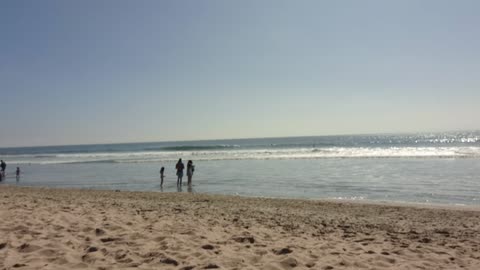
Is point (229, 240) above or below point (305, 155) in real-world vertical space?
above

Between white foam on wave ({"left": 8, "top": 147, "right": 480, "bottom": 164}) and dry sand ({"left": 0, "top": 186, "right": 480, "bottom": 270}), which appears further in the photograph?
white foam on wave ({"left": 8, "top": 147, "right": 480, "bottom": 164})

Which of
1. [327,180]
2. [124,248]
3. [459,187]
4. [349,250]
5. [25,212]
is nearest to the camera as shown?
[124,248]

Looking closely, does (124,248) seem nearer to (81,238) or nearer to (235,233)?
(81,238)

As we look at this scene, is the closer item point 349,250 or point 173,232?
point 349,250

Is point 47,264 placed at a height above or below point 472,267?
above

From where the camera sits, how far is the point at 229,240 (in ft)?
22.6

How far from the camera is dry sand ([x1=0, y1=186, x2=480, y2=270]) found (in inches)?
216

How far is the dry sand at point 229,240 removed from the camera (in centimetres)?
549

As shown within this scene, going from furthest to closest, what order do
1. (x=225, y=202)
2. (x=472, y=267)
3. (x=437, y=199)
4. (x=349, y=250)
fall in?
(x=437, y=199) → (x=225, y=202) → (x=349, y=250) → (x=472, y=267)

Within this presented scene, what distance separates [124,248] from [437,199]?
1322 centimetres

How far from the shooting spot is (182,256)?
569cm

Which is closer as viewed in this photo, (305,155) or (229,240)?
(229,240)

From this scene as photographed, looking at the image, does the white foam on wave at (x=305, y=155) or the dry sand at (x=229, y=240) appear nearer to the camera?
the dry sand at (x=229, y=240)

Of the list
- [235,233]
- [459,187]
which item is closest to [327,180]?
[459,187]
